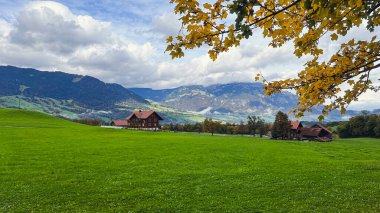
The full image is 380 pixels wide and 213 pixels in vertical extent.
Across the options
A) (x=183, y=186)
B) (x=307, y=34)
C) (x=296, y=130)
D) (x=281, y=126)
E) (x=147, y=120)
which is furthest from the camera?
(x=147, y=120)

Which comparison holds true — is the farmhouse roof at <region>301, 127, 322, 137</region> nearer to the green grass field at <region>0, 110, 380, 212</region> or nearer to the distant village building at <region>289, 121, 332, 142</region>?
the distant village building at <region>289, 121, 332, 142</region>

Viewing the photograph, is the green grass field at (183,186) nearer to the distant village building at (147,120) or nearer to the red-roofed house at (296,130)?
the red-roofed house at (296,130)

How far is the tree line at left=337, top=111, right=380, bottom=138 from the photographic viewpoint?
153 meters

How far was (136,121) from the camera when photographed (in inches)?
7416

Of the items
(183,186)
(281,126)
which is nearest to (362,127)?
(281,126)

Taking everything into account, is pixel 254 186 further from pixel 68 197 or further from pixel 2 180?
pixel 2 180

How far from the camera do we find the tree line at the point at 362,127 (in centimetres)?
15300

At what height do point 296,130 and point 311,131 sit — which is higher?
point 296,130

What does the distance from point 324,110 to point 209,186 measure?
12619mm

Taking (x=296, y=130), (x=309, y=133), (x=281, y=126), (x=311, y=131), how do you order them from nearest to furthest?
(x=281, y=126) → (x=296, y=130) → (x=311, y=131) → (x=309, y=133)

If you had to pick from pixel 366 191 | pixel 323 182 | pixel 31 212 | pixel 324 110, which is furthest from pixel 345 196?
pixel 31 212

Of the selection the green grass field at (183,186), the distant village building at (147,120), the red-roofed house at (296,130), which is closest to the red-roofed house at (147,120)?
the distant village building at (147,120)

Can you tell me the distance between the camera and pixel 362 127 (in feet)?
536

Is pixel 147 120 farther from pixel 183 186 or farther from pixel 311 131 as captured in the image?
pixel 183 186
